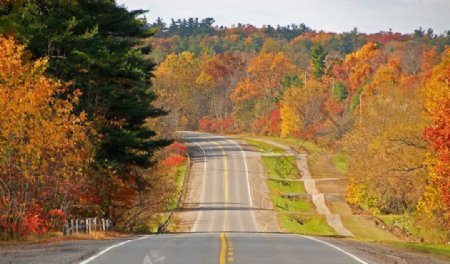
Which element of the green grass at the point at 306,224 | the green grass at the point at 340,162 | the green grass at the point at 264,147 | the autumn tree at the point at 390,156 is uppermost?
the autumn tree at the point at 390,156

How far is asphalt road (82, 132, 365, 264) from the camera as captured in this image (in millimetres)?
19884

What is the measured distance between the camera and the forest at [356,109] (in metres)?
52.3

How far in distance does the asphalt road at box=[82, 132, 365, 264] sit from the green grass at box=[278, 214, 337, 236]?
3299mm

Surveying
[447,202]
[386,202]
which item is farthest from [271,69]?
[447,202]

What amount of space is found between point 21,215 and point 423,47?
169388 mm

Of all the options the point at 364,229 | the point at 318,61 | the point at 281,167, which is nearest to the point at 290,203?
the point at 364,229

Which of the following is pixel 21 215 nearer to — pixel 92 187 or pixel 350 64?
pixel 92 187

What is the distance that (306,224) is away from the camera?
69.0 metres

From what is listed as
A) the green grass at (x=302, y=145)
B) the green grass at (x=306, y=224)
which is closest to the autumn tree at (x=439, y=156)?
the green grass at (x=306, y=224)

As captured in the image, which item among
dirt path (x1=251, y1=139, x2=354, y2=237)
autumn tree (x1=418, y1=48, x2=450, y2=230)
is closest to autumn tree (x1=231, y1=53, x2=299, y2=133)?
dirt path (x1=251, y1=139, x2=354, y2=237)

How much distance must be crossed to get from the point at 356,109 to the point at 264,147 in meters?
16.7

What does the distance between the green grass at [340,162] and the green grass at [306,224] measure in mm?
28594

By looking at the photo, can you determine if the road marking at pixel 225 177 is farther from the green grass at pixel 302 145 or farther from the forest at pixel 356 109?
the green grass at pixel 302 145

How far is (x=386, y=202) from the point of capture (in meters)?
71.0
